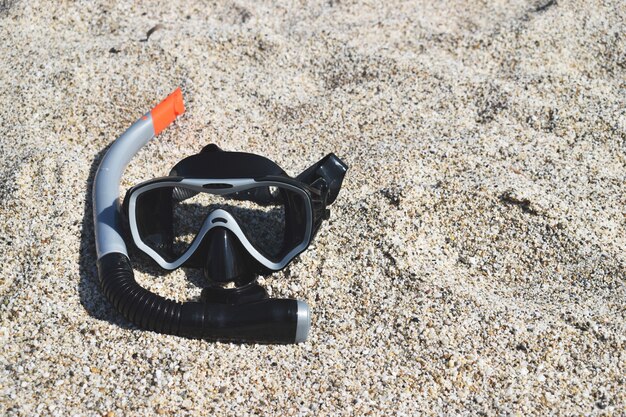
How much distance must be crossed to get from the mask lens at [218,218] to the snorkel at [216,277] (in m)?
0.04

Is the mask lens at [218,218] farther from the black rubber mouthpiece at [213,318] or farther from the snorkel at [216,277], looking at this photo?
the black rubber mouthpiece at [213,318]

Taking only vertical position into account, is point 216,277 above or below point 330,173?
below

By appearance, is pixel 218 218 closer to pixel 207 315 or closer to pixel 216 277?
pixel 216 277

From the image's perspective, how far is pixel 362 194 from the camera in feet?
8.69

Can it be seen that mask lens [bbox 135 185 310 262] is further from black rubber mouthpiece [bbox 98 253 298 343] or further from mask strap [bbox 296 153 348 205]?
black rubber mouthpiece [bbox 98 253 298 343]

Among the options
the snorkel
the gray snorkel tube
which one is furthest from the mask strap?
the gray snorkel tube

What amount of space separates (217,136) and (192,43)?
71 cm

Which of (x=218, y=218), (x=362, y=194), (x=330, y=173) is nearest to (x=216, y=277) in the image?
(x=218, y=218)

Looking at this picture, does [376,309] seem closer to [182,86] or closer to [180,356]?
[180,356]

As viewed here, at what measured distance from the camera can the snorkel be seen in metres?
2.08

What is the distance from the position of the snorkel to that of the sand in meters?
0.06

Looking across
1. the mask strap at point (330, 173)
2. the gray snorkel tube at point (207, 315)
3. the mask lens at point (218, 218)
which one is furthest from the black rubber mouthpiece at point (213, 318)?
the mask strap at point (330, 173)

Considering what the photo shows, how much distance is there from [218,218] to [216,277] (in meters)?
0.18


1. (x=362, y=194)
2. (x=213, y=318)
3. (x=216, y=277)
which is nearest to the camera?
(x=213, y=318)
